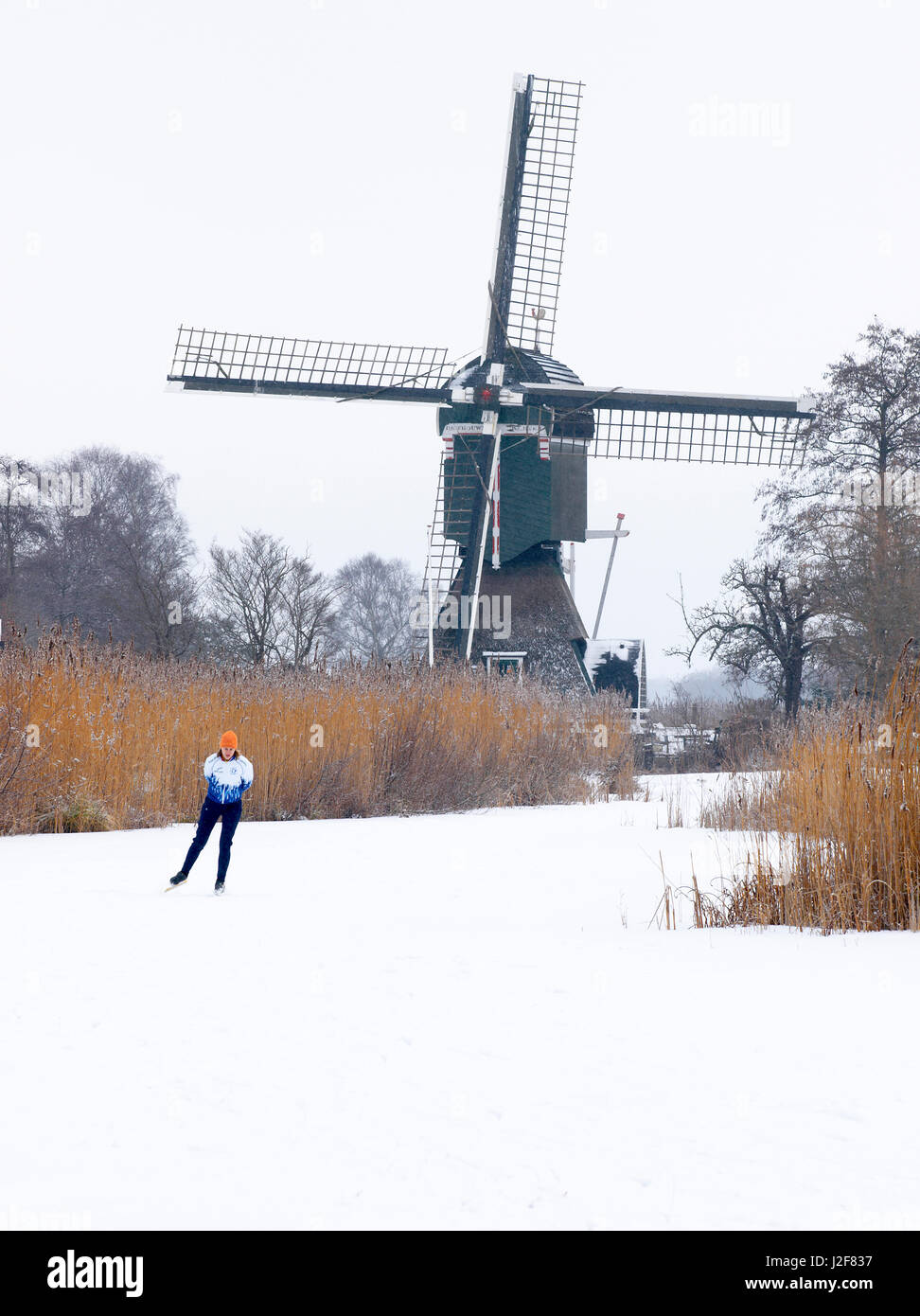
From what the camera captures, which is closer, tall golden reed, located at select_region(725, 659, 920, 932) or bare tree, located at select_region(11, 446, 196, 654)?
tall golden reed, located at select_region(725, 659, 920, 932)

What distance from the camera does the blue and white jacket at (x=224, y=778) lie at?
22.7 feet

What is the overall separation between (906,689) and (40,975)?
424 cm

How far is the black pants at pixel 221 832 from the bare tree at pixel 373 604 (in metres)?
61.0

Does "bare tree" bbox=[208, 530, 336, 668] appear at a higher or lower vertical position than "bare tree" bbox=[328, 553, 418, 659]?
lower

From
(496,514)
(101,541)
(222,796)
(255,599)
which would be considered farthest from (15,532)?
(222,796)

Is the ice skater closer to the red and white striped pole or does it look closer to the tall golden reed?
the tall golden reed

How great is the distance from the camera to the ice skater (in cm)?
679

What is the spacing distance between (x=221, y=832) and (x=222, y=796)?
21 cm

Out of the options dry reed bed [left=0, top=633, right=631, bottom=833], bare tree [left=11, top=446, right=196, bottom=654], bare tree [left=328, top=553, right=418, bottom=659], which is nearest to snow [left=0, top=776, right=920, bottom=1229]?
dry reed bed [left=0, top=633, right=631, bottom=833]

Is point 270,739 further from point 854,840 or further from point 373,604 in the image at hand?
point 373,604

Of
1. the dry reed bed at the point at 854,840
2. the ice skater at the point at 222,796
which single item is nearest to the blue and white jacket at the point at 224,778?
the ice skater at the point at 222,796

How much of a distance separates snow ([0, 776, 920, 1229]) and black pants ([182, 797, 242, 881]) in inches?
14.0

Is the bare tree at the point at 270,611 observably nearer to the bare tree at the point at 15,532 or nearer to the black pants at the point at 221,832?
the black pants at the point at 221,832
